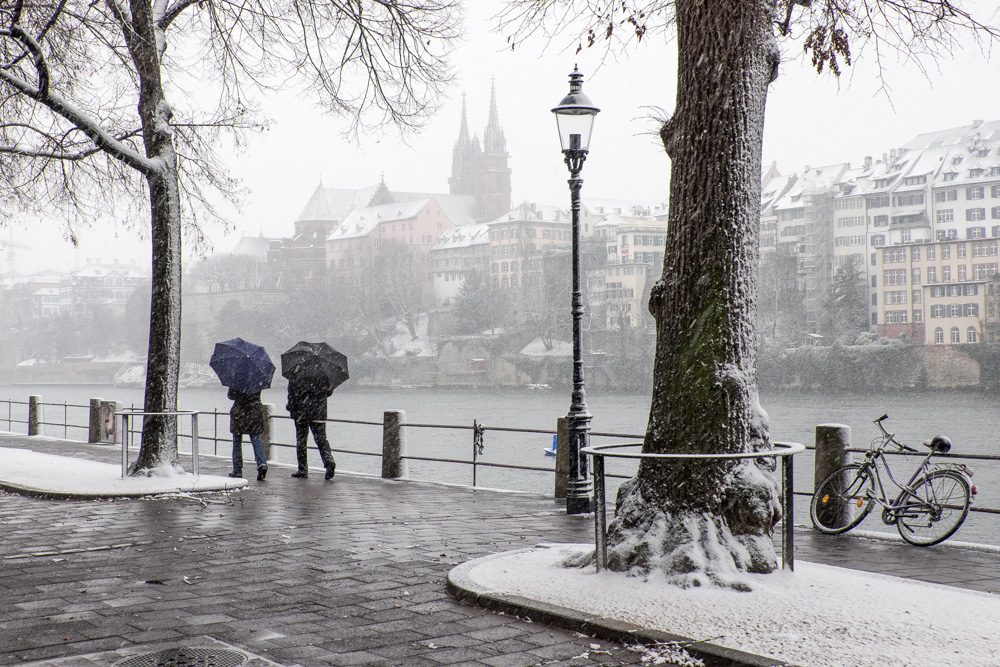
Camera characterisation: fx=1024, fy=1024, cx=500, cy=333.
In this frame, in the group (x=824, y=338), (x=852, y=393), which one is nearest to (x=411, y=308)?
(x=824, y=338)

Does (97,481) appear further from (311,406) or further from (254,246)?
(254,246)

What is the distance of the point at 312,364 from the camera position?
12172 mm

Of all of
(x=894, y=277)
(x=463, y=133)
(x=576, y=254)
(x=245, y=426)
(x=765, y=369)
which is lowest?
(x=765, y=369)

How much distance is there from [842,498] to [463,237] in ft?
365

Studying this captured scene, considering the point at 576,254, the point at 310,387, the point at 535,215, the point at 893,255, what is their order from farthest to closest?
the point at 535,215, the point at 893,255, the point at 310,387, the point at 576,254

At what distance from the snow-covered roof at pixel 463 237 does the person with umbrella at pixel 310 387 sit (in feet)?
336

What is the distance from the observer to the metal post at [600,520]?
5238 mm

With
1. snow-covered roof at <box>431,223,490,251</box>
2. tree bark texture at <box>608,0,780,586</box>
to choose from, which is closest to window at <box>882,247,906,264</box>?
snow-covered roof at <box>431,223,490,251</box>

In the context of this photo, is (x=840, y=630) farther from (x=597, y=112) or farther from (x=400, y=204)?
(x=400, y=204)

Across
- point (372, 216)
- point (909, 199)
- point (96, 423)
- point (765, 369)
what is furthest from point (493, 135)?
point (96, 423)

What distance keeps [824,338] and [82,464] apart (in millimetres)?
64263

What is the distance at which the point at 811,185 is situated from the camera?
98438 millimetres

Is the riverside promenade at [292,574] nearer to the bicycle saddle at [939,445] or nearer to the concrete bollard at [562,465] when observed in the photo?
the concrete bollard at [562,465]

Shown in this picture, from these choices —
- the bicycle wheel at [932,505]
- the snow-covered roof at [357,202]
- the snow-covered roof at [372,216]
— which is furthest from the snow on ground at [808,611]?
the snow-covered roof at [357,202]
